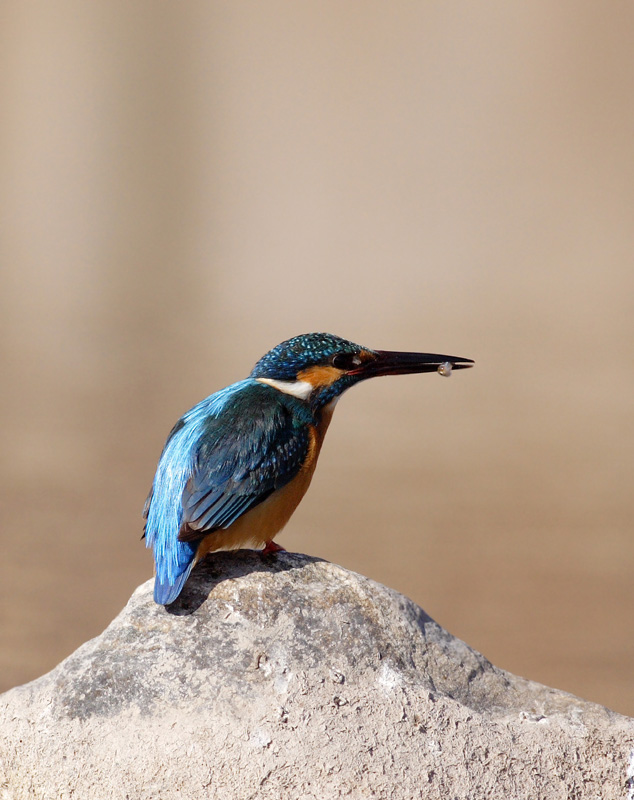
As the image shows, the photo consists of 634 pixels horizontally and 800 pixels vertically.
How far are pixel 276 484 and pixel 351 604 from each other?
0.37 m

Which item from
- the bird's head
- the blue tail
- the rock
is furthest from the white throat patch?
the blue tail

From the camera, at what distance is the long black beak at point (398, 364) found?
2.88 meters

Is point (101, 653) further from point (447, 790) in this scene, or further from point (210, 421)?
point (447, 790)

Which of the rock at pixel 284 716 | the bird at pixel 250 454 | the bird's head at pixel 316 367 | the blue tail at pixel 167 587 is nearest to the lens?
the rock at pixel 284 716

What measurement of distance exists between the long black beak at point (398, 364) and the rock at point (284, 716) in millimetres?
633

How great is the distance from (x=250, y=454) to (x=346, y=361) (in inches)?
16.8

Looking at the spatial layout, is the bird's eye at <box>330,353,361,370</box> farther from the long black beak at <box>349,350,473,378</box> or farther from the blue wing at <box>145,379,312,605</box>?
the blue wing at <box>145,379,312,605</box>

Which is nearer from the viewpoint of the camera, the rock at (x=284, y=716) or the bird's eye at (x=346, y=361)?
the rock at (x=284, y=716)

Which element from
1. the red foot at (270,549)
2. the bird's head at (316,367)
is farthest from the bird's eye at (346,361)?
the red foot at (270,549)

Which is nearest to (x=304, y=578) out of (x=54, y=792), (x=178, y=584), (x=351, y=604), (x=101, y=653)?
→ (x=351, y=604)

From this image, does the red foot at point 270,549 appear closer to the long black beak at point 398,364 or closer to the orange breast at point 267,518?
the orange breast at point 267,518

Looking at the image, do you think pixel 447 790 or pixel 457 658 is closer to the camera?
pixel 447 790

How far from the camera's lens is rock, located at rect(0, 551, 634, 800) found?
Answer: 2180mm

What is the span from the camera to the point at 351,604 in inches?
98.1
